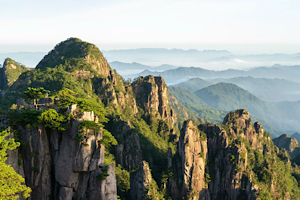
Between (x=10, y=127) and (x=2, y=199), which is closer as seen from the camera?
(x=2, y=199)

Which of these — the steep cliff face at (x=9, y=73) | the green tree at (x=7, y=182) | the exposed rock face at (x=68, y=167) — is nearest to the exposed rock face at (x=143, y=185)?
the exposed rock face at (x=68, y=167)

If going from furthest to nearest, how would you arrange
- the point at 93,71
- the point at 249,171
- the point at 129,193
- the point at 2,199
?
1. the point at 93,71
2. the point at 249,171
3. the point at 129,193
4. the point at 2,199

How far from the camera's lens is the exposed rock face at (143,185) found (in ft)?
217

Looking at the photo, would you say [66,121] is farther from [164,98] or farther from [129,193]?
[164,98]

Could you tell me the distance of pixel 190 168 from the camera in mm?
A: 73062

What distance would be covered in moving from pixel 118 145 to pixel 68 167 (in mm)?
49886

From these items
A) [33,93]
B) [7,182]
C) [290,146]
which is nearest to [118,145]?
[33,93]

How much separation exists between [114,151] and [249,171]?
43.8 meters

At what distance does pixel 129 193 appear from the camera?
7219cm

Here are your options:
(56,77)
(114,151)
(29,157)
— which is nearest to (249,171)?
(114,151)

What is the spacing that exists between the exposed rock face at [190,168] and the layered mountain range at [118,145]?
0.28 m

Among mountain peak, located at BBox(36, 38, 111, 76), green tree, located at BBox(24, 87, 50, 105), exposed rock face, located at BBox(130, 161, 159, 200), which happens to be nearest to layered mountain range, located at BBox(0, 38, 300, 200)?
exposed rock face, located at BBox(130, 161, 159, 200)

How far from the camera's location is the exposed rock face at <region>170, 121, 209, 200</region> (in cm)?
7238

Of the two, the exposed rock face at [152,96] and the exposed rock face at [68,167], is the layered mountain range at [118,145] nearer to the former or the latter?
the exposed rock face at [68,167]
